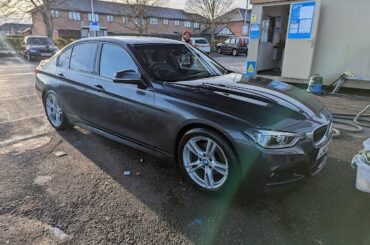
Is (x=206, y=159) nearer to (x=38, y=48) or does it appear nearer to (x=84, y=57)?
(x=84, y=57)

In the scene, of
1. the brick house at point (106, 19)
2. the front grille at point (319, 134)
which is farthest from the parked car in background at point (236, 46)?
the front grille at point (319, 134)

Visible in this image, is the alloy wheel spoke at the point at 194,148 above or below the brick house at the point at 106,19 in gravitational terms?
below

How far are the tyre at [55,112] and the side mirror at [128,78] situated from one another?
6.31ft

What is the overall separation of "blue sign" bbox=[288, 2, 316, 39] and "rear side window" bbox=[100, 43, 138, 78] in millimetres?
7154

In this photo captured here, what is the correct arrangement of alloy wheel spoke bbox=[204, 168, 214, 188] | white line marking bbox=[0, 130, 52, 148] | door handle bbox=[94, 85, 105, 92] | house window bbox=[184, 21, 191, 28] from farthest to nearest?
house window bbox=[184, 21, 191, 28] → white line marking bbox=[0, 130, 52, 148] → door handle bbox=[94, 85, 105, 92] → alloy wheel spoke bbox=[204, 168, 214, 188]

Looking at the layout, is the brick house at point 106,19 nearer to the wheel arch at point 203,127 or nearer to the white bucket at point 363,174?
the wheel arch at point 203,127

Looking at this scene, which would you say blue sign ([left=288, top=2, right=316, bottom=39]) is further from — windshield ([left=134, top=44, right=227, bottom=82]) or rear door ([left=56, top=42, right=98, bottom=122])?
rear door ([left=56, top=42, right=98, bottom=122])

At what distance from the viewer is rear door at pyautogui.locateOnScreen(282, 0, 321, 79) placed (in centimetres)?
895

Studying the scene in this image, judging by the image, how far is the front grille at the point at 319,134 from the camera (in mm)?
2941

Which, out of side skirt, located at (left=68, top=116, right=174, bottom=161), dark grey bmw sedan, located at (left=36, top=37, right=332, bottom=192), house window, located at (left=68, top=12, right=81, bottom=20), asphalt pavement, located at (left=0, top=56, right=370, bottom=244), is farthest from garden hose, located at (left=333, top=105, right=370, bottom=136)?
house window, located at (left=68, top=12, right=81, bottom=20)

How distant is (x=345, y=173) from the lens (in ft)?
12.0

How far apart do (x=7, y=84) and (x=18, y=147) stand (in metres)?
6.57

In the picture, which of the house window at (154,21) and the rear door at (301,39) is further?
the house window at (154,21)

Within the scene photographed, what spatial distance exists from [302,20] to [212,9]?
32107 mm
